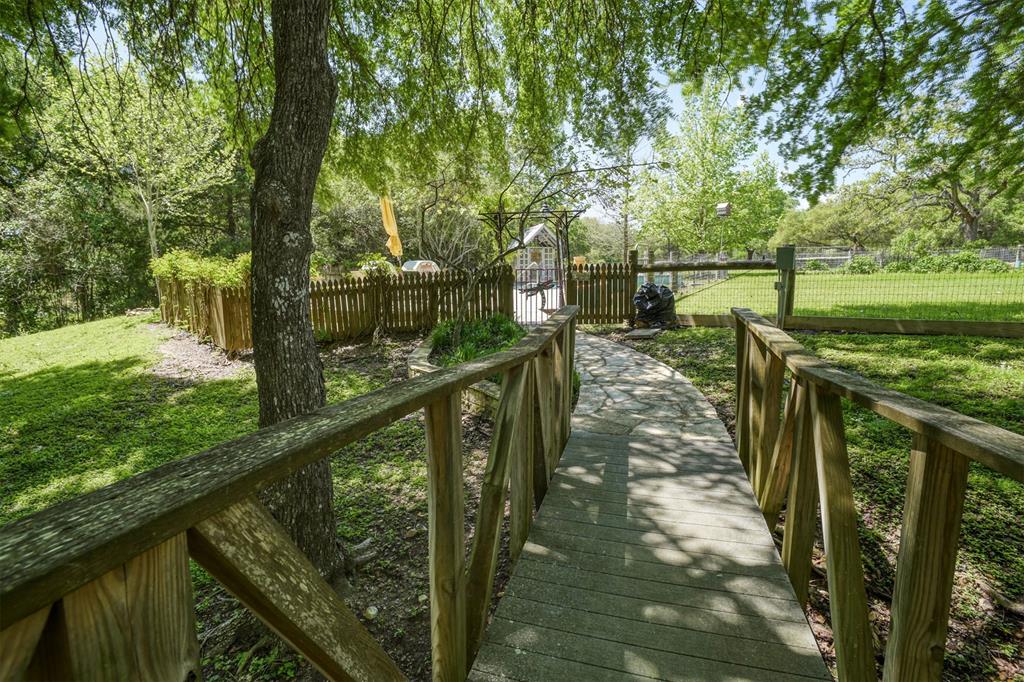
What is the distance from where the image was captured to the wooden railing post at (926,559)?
1073 millimetres

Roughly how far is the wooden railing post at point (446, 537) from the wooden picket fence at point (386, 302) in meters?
7.67

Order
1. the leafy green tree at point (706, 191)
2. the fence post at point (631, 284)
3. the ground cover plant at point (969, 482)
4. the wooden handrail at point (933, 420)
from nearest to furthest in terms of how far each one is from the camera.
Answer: the wooden handrail at point (933, 420), the ground cover plant at point (969, 482), the fence post at point (631, 284), the leafy green tree at point (706, 191)

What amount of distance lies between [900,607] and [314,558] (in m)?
2.64

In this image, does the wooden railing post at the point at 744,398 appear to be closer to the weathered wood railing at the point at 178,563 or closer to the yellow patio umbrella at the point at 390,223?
the weathered wood railing at the point at 178,563

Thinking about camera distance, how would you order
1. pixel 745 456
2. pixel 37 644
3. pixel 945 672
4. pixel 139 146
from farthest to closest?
pixel 139 146 < pixel 745 456 < pixel 945 672 < pixel 37 644

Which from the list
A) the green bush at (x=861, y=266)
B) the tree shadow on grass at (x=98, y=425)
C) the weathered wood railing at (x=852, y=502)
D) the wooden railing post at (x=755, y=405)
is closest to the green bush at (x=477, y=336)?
the tree shadow on grass at (x=98, y=425)

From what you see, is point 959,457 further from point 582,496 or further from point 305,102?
point 305,102

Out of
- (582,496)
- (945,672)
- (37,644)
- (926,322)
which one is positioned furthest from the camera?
(926,322)

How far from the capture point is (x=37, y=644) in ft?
1.84

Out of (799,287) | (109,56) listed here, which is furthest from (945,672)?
(799,287)

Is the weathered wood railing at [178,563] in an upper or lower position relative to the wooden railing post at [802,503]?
upper

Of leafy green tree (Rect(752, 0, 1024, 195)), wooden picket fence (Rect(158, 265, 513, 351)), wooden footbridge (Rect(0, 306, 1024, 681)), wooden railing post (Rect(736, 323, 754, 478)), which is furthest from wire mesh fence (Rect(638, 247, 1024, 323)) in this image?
wooden footbridge (Rect(0, 306, 1024, 681))

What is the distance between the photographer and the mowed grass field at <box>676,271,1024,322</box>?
9.91m

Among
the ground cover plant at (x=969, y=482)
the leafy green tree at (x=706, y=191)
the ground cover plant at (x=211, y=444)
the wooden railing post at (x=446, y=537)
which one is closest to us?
the wooden railing post at (x=446, y=537)
